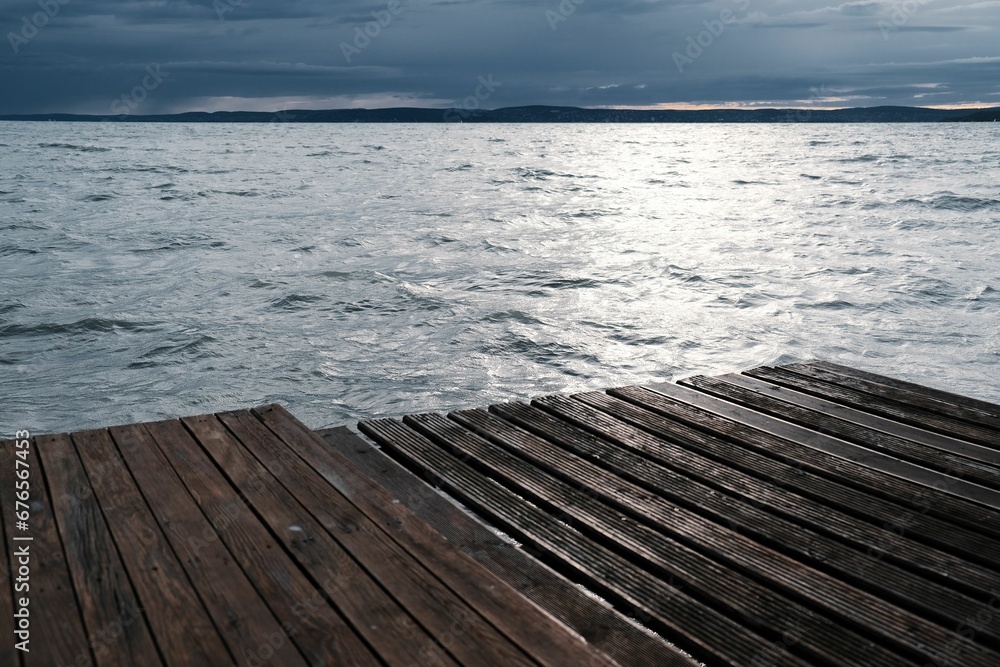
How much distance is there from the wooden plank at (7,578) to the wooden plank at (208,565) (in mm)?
478

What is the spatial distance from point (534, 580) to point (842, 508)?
1596 mm

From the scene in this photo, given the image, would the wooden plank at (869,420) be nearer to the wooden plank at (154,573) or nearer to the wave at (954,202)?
the wooden plank at (154,573)

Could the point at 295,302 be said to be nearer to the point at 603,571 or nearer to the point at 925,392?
the point at 925,392

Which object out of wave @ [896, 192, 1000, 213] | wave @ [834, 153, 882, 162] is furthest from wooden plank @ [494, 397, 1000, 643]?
wave @ [834, 153, 882, 162]

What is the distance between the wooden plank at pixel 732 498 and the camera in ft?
10.6

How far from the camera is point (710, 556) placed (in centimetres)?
353

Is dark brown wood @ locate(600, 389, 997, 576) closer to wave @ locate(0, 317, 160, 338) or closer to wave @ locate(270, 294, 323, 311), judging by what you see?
wave @ locate(0, 317, 160, 338)

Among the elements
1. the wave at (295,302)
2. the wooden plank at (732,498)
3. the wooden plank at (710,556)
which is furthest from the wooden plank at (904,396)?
the wave at (295,302)

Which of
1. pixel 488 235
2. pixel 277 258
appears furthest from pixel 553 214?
pixel 277 258

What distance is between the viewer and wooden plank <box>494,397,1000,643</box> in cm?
323

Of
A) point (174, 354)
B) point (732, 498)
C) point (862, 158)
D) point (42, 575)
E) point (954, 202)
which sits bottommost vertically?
point (862, 158)

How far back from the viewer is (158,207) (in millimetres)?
28672

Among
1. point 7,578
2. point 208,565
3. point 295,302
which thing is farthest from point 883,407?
point 295,302

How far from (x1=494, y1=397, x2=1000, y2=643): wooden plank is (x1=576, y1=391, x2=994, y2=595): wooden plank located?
0.06 m
